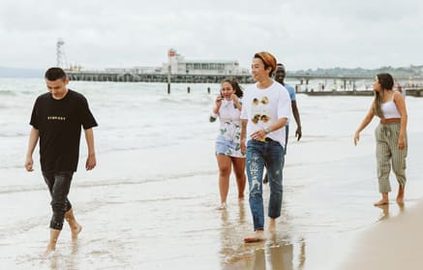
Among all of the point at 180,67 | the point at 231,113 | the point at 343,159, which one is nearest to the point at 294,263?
the point at 231,113

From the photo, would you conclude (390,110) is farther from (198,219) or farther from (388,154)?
(198,219)

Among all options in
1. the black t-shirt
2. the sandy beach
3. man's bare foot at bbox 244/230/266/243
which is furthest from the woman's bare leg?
the black t-shirt

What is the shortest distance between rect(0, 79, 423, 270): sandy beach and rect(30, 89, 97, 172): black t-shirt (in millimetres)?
768

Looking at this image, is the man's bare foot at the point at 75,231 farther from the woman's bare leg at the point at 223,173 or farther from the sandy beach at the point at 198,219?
the woman's bare leg at the point at 223,173

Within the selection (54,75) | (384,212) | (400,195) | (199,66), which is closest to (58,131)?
(54,75)

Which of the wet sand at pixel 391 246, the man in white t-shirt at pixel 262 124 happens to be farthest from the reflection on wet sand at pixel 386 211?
the man in white t-shirt at pixel 262 124

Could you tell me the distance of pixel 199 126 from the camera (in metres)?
23.0

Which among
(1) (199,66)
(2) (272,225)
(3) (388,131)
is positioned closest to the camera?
(2) (272,225)

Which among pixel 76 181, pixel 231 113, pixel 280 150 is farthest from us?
pixel 76 181

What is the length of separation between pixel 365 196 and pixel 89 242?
3.58 meters

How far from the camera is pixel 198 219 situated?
7.11 meters

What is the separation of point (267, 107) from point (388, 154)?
2401 mm

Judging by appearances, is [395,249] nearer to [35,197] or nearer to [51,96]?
[51,96]

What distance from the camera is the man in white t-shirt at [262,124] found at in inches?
228
